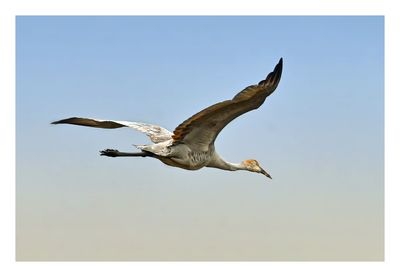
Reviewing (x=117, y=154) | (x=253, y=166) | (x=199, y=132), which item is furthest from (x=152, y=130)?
(x=253, y=166)

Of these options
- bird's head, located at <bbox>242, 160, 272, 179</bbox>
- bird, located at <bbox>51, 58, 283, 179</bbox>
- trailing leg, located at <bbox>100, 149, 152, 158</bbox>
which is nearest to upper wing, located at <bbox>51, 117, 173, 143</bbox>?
bird, located at <bbox>51, 58, 283, 179</bbox>

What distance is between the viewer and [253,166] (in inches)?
734

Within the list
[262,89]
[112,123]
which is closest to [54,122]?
[112,123]

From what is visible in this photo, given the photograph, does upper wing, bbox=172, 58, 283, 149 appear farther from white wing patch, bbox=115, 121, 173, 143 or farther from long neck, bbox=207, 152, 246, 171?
white wing patch, bbox=115, 121, 173, 143

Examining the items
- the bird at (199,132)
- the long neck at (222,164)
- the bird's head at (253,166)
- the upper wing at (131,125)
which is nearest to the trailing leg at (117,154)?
the bird at (199,132)

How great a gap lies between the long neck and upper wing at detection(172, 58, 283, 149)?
2.68 feet

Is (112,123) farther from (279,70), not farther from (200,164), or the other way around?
(279,70)

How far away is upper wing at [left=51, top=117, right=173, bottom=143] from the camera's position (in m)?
17.5

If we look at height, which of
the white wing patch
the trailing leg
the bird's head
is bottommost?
the bird's head

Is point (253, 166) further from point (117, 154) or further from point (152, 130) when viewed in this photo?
point (117, 154)

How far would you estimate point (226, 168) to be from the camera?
58.8 ft

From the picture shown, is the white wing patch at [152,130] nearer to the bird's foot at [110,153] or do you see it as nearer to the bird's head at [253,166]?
the bird's foot at [110,153]

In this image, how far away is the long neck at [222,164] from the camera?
1738 cm
